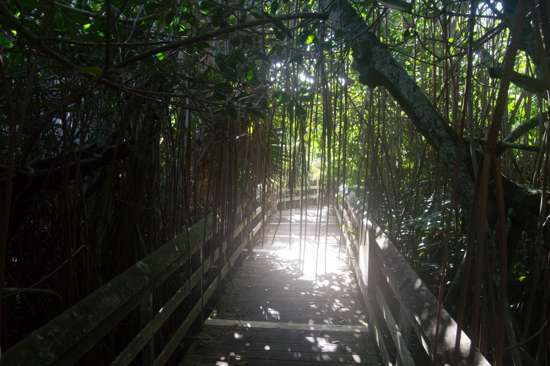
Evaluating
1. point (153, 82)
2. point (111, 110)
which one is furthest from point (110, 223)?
point (153, 82)

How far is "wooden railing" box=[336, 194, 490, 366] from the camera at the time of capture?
100 centimetres

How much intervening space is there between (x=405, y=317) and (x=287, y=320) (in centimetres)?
139

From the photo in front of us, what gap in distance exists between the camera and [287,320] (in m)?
2.93

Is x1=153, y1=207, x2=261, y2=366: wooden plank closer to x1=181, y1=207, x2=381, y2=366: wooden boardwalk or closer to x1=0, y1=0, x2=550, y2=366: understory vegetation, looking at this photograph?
x1=181, y1=207, x2=381, y2=366: wooden boardwalk

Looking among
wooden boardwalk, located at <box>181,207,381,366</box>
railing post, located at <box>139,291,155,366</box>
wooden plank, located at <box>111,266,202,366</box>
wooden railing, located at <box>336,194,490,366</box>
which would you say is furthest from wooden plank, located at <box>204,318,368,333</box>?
railing post, located at <box>139,291,155,366</box>

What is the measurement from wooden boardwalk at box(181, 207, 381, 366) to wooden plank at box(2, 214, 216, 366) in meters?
0.73

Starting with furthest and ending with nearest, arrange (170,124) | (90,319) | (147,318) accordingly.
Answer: (170,124)
(147,318)
(90,319)

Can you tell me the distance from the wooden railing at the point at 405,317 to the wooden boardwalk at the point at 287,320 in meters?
0.20

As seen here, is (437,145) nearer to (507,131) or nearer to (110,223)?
(507,131)

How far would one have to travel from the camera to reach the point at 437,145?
1.48 m

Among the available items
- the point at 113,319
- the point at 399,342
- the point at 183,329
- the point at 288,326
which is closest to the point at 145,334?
the point at 113,319

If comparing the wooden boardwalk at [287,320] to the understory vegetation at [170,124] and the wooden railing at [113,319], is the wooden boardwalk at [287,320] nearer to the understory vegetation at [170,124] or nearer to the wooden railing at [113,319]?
the wooden railing at [113,319]

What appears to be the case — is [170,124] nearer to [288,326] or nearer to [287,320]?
[288,326]

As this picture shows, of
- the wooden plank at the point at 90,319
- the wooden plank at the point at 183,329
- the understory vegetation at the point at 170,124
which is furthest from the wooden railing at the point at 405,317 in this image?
the wooden plank at the point at 183,329
